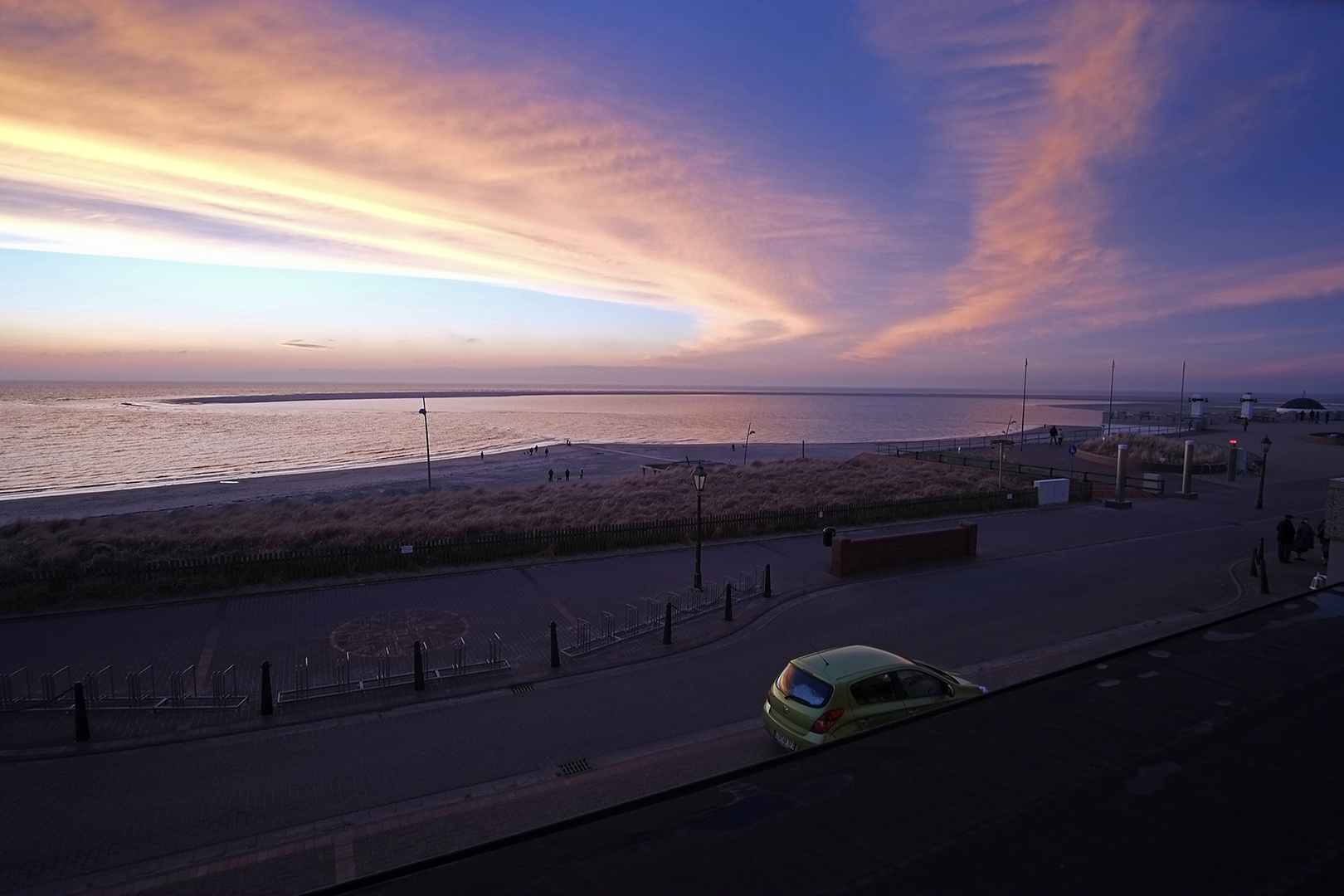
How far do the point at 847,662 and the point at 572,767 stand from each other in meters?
3.49

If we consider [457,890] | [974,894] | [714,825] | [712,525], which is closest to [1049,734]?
[974,894]

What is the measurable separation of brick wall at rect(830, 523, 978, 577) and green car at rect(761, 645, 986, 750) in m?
7.84

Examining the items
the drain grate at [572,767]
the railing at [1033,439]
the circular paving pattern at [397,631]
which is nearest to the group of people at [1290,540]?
the drain grate at [572,767]

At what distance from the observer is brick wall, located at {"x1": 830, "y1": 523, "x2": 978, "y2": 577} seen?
653 inches

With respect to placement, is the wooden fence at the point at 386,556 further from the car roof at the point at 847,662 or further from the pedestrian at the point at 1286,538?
the car roof at the point at 847,662

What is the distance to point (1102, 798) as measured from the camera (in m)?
4.81

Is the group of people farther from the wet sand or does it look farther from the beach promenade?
the wet sand

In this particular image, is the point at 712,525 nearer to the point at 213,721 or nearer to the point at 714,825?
the point at 213,721

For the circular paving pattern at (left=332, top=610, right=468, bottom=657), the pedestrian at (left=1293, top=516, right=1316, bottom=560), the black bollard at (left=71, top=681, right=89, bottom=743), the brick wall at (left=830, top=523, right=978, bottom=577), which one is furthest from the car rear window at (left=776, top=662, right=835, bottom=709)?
the pedestrian at (left=1293, top=516, right=1316, bottom=560)

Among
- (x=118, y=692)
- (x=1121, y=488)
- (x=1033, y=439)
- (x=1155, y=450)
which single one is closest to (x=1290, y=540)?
(x=1121, y=488)

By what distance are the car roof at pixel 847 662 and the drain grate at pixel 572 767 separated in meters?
2.78

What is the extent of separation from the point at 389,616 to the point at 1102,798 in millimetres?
12337

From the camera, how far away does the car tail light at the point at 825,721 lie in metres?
7.68

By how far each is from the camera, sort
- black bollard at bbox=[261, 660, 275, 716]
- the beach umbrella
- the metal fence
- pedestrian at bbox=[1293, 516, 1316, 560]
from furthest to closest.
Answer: the beach umbrella → pedestrian at bbox=[1293, 516, 1316, 560] → the metal fence → black bollard at bbox=[261, 660, 275, 716]
